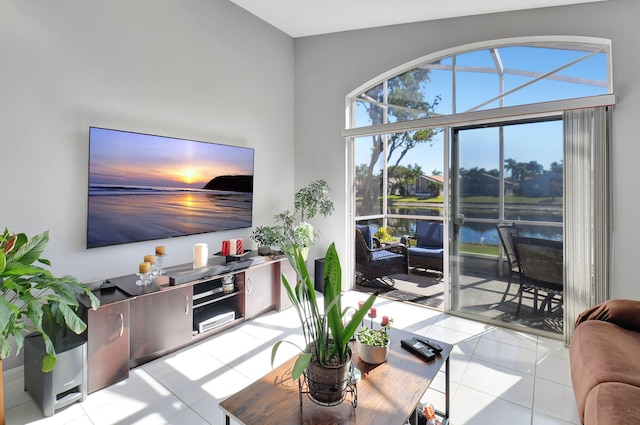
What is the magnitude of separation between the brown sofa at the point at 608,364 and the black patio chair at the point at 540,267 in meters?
0.79

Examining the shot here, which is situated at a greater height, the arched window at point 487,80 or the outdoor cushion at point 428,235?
the arched window at point 487,80

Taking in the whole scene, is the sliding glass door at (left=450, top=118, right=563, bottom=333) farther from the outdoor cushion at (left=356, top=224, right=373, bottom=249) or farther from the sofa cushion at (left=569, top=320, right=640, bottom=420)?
the outdoor cushion at (left=356, top=224, right=373, bottom=249)

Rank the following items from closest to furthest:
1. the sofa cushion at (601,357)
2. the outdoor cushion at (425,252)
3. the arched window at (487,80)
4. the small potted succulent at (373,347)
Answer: the sofa cushion at (601,357) < the small potted succulent at (373,347) < the arched window at (487,80) < the outdoor cushion at (425,252)

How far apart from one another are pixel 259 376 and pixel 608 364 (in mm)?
2116

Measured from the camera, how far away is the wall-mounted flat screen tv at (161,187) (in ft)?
8.48

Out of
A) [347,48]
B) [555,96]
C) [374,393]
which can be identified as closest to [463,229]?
[555,96]

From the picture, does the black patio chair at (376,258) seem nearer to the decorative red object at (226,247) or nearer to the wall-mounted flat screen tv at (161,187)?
the wall-mounted flat screen tv at (161,187)

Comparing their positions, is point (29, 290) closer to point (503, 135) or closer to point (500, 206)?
point (500, 206)

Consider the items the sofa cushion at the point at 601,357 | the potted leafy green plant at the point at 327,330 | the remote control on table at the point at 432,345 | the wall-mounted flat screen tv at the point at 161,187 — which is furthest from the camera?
the wall-mounted flat screen tv at the point at 161,187

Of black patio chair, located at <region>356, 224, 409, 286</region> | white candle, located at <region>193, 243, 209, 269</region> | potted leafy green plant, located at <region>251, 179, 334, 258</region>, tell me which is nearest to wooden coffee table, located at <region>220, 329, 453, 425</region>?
white candle, located at <region>193, 243, 209, 269</region>

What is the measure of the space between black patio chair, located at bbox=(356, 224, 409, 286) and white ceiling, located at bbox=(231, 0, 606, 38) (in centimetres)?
257

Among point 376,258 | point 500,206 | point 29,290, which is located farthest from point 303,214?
point 29,290

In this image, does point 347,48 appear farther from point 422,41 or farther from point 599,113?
point 599,113

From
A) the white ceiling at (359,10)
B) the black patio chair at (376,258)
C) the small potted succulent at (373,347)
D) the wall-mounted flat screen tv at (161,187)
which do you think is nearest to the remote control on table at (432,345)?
the small potted succulent at (373,347)
